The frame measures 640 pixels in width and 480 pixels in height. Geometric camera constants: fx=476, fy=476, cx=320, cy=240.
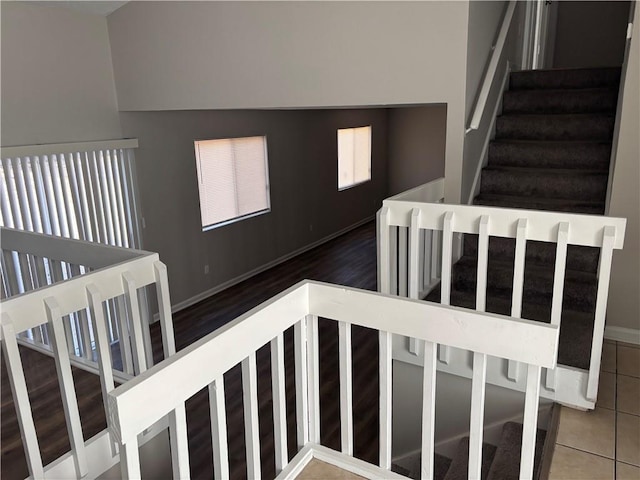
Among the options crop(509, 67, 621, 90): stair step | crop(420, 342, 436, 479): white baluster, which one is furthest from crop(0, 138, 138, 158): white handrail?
crop(509, 67, 621, 90): stair step

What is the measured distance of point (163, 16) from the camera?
13.7ft

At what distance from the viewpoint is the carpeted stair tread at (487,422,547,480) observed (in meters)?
2.38

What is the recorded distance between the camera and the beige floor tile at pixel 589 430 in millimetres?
2217

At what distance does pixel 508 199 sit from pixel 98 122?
12.5ft

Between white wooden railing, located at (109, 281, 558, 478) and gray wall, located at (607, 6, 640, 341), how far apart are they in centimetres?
200

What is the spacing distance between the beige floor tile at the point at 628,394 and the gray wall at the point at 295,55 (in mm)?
1529

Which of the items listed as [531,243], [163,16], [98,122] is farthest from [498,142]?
[98,122]

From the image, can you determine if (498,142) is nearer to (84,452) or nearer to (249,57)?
(249,57)

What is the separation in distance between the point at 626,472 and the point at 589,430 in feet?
0.88

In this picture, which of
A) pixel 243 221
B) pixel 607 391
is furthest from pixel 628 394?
pixel 243 221

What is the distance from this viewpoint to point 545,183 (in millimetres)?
3730

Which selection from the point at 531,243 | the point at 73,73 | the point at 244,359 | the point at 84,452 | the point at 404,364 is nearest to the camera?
the point at 244,359

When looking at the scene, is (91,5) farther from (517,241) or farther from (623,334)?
(623,334)

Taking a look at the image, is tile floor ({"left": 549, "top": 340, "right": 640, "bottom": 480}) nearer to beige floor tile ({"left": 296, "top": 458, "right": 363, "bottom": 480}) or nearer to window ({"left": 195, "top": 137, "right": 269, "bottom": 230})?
beige floor tile ({"left": 296, "top": 458, "right": 363, "bottom": 480})
